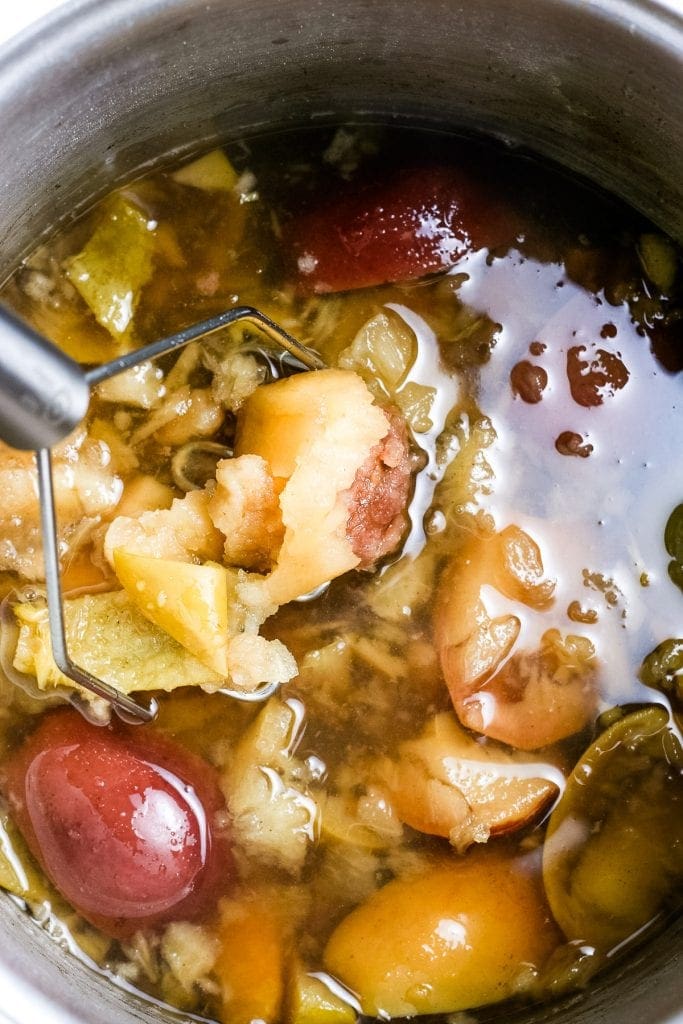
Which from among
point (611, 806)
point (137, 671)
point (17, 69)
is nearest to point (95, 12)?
point (17, 69)

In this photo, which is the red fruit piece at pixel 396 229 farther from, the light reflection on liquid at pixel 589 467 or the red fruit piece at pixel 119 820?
the red fruit piece at pixel 119 820

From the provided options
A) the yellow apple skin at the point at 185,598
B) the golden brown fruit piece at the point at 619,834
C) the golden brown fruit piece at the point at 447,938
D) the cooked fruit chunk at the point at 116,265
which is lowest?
the golden brown fruit piece at the point at 447,938

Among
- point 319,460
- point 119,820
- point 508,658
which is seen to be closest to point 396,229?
point 319,460

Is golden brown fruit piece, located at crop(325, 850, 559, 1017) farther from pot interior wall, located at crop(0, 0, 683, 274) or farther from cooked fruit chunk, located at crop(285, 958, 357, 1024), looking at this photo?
pot interior wall, located at crop(0, 0, 683, 274)

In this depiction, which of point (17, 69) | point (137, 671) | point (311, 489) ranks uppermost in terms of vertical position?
point (17, 69)

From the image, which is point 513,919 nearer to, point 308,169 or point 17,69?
point 308,169

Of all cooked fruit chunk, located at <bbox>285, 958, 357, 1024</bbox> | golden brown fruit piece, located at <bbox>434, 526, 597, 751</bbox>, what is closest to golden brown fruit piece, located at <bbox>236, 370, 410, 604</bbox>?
golden brown fruit piece, located at <bbox>434, 526, 597, 751</bbox>

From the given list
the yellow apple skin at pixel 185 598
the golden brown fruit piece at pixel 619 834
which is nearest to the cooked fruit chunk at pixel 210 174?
the yellow apple skin at pixel 185 598

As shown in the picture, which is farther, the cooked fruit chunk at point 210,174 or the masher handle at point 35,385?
the cooked fruit chunk at point 210,174
